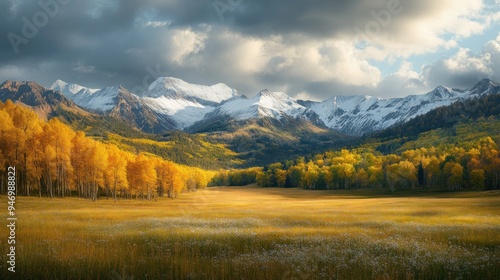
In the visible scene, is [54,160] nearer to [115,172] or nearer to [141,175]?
[115,172]

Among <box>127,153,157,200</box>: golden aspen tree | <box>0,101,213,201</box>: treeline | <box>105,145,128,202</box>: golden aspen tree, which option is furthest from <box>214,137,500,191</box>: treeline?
<box>105,145,128,202</box>: golden aspen tree

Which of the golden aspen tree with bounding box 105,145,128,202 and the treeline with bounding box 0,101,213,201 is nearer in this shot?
the treeline with bounding box 0,101,213,201

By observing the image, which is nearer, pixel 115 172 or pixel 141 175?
pixel 115 172

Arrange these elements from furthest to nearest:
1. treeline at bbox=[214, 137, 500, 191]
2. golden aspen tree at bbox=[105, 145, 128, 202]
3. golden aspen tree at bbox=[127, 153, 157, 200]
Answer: treeline at bbox=[214, 137, 500, 191]
golden aspen tree at bbox=[127, 153, 157, 200]
golden aspen tree at bbox=[105, 145, 128, 202]

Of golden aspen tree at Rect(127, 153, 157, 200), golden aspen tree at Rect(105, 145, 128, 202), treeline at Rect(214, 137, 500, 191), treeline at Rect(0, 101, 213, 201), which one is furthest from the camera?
treeline at Rect(214, 137, 500, 191)

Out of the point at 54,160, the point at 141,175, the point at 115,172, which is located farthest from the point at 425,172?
the point at 54,160

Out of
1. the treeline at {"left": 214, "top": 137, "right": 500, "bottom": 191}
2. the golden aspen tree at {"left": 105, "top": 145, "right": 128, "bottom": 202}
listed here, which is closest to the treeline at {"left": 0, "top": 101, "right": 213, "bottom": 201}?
the golden aspen tree at {"left": 105, "top": 145, "right": 128, "bottom": 202}

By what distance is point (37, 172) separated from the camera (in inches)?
Result: 2726

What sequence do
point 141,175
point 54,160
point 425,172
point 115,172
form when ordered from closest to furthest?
point 54,160
point 115,172
point 141,175
point 425,172

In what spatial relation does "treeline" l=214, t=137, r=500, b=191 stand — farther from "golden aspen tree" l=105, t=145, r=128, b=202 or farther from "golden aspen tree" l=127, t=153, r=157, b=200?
"golden aspen tree" l=105, t=145, r=128, b=202

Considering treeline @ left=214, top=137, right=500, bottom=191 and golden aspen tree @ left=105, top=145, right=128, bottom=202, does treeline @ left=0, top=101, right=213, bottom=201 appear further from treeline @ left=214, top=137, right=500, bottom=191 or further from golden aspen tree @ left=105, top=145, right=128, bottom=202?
treeline @ left=214, top=137, right=500, bottom=191

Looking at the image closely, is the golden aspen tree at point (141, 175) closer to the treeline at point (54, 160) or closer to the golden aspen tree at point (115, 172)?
the treeline at point (54, 160)

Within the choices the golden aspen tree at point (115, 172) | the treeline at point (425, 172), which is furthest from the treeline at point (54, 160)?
the treeline at point (425, 172)

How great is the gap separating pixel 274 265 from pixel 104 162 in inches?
2875
